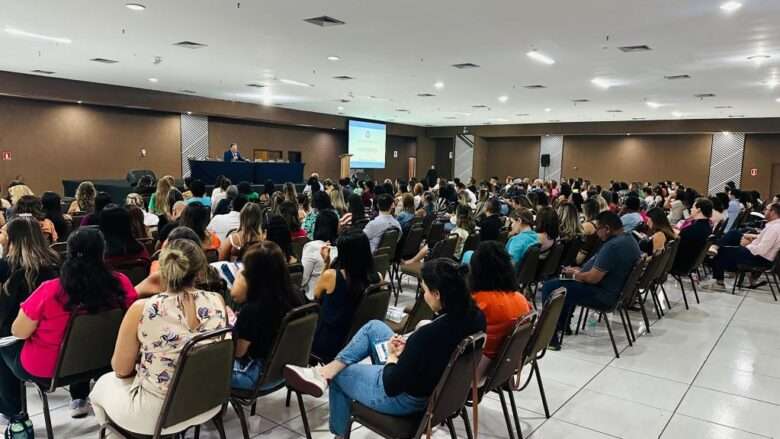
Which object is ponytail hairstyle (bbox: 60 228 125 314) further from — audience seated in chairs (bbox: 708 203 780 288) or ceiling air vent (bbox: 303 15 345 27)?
audience seated in chairs (bbox: 708 203 780 288)

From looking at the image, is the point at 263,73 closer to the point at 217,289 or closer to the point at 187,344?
the point at 217,289

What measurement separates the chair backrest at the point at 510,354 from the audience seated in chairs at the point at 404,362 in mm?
310

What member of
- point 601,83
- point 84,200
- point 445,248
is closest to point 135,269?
point 445,248

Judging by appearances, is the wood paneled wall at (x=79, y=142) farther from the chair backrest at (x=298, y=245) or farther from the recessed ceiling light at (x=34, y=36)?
the chair backrest at (x=298, y=245)

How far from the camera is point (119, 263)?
342cm

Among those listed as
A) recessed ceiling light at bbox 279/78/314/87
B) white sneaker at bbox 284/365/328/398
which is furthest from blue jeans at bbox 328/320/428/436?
recessed ceiling light at bbox 279/78/314/87

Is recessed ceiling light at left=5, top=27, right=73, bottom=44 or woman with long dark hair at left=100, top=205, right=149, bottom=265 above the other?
recessed ceiling light at left=5, top=27, right=73, bottom=44

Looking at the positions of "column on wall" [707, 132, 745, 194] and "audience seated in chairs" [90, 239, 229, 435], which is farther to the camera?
"column on wall" [707, 132, 745, 194]

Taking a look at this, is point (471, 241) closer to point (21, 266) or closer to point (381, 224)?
point (381, 224)

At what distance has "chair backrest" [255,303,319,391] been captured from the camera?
2.38 metres

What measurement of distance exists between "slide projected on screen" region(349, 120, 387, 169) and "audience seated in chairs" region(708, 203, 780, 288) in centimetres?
1482

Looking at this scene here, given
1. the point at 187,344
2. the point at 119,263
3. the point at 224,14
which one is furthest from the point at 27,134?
the point at 187,344

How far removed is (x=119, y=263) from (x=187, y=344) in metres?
1.84

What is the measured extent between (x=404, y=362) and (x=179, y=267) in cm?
102
